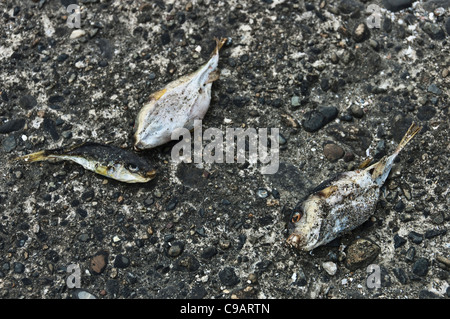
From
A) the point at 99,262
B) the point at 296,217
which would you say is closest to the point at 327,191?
the point at 296,217

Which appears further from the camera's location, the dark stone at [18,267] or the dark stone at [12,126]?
the dark stone at [12,126]

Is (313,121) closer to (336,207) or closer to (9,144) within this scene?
(336,207)

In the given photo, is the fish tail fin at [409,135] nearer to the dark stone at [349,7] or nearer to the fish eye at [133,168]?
the dark stone at [349,7]

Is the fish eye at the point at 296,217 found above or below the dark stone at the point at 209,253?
above

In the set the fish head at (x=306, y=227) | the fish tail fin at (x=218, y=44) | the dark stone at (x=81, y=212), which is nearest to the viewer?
the fish head at (x=306, y=227)

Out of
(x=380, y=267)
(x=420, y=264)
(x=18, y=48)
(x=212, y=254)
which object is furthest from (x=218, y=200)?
(x=18, y=48)

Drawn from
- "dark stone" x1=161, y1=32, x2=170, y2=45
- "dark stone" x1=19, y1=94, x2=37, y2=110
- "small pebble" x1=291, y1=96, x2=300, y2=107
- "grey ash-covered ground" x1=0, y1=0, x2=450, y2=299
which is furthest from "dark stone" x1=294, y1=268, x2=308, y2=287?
"dark stone" x1=19, y1=94, x2=37, y2=110

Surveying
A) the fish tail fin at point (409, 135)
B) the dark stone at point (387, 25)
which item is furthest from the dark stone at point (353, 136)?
the dark stone at point (387, 25)
